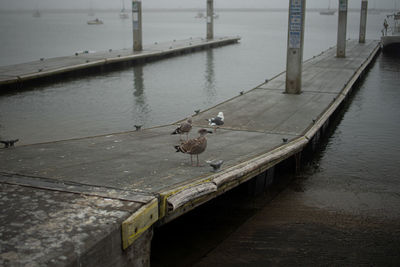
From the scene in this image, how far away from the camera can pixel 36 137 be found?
11750 mm

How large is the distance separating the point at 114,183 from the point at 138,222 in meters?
1.11

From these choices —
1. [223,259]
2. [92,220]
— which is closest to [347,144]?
[223,259]

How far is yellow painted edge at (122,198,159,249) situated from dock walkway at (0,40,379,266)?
10mm

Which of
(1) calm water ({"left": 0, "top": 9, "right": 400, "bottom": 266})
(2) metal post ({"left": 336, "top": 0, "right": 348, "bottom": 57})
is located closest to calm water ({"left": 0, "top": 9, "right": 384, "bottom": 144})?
(1) calm water ({"left": 0, "top": 9, "right": 400, "bottom": 266})

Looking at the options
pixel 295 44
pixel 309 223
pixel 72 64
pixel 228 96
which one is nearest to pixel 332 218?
pixel 309 223

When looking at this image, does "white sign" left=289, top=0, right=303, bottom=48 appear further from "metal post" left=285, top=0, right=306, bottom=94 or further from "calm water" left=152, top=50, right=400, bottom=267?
"calm water" left=152, top=50, right=400, bottom=267

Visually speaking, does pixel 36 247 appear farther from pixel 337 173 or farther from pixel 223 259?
pixel 337 173

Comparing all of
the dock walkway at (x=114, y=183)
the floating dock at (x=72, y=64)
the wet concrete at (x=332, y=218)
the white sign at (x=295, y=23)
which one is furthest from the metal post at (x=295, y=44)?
the floating dock at (x=72, y=64)

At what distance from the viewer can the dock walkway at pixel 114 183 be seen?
4.30m

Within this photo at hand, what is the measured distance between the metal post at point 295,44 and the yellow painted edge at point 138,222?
31.4 feet

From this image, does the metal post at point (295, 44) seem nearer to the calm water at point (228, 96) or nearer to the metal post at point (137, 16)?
the calm water at point (228, 96)

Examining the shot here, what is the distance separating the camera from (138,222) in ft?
15.6

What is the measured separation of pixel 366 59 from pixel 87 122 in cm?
1675

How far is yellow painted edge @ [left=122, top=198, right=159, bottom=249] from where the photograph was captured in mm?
4621
